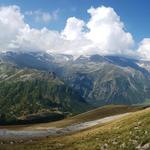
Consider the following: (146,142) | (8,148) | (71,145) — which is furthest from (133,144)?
(8,148)

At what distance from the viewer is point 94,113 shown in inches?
7293

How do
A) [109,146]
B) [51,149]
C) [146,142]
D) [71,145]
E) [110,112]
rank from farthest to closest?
[110,112]
[71,145]
[51,149]
[109,146]
[146,142]

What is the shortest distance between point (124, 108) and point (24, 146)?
129 meters

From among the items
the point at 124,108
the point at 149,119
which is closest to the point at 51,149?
the point at 149,119

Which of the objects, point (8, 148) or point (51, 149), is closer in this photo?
point (51, 149)

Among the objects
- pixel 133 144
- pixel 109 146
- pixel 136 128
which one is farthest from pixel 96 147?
pixel 136 128

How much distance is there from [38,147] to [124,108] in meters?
130

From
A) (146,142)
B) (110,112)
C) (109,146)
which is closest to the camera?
(146,142)

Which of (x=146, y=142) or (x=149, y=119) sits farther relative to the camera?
(x=149, y=119)

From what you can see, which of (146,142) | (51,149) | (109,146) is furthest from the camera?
(51,149)

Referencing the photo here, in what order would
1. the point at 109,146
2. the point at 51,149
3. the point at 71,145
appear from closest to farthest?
the point at 109,146 < the point at 51,149 < the point at 71,145

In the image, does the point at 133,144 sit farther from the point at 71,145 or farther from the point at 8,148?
the point at 8,148

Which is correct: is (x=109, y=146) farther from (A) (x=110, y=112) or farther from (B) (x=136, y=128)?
(A) (x=110, y=112)

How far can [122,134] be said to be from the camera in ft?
212
